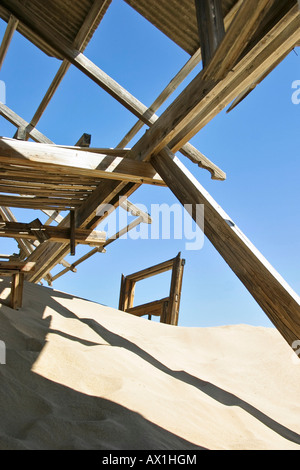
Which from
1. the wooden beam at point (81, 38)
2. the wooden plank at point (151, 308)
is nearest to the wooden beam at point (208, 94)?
the wooden beam at point (81, 38)

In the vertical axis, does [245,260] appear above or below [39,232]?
below

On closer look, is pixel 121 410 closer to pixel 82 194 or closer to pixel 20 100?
pixel 82 194

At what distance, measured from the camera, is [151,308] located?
8031 mm

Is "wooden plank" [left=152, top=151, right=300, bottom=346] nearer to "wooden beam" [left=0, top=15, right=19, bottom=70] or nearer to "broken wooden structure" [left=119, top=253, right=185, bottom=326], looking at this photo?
"wooden beam" [left=0, top=15, right=19, bottom=70]

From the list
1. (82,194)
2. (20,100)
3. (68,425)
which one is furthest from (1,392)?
(20,100)

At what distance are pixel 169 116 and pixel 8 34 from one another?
231 cm

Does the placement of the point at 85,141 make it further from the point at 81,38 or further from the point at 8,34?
the point at 8,34

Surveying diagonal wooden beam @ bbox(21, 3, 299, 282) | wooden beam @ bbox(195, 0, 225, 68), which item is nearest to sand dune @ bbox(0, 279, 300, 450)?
diagonal wooden beam @ bbox(21, 3, 299, 282)

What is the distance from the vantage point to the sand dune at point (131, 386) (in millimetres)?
1999

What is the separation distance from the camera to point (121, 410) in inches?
90.2

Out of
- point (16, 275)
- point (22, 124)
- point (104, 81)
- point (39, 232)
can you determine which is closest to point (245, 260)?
point (16, 275)

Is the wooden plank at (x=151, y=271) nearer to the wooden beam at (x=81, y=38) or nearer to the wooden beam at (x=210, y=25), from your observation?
the wooden beam at (x=81, y=38)

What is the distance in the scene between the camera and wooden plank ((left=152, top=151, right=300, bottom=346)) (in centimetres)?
227
